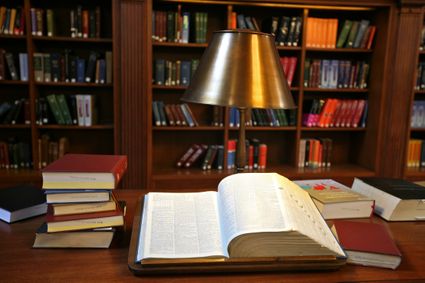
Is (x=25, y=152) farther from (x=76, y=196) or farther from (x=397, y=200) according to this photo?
(x=397, y=200)

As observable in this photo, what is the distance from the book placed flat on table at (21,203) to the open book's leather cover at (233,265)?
445 millimetres

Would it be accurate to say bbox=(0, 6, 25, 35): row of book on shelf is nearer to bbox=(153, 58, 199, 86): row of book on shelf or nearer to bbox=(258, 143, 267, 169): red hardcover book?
bbox=(153, 58, 199, 86): row of book on shelf

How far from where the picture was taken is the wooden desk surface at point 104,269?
784 mm

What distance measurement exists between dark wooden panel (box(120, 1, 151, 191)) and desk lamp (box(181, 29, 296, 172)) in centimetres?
163

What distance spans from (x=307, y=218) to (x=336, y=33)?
2.40 m

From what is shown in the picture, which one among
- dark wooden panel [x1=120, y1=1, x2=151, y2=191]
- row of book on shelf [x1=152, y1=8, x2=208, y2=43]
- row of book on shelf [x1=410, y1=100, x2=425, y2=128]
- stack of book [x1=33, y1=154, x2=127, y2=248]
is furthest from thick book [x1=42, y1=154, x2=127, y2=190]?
row of book on shelf [x1=410, y1=100, x2=425, y2=128]

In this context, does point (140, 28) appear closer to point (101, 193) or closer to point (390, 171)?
point (101, 193)

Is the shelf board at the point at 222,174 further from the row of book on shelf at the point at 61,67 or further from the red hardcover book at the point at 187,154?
the row of book on shelf at the point at 61,67

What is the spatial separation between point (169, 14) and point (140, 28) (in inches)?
9.9

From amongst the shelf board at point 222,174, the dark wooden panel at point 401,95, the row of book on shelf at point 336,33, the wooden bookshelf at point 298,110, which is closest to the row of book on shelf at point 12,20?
the wooden bookshelf at point 298,110

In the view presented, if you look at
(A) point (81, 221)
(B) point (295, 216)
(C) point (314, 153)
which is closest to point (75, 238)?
(A) point (81, 221)

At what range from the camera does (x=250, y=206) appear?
855 millimetres

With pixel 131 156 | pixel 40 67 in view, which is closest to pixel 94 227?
pixel 131 156

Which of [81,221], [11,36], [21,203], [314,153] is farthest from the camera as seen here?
[314,153]
